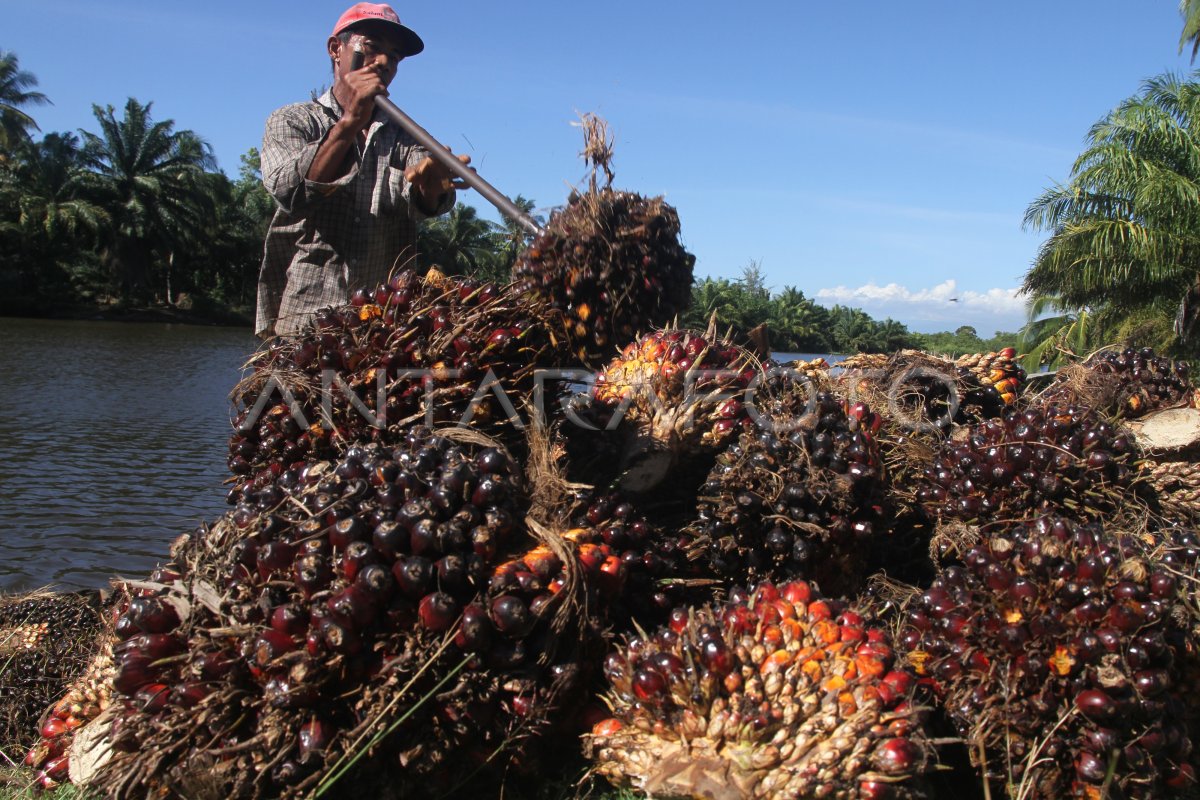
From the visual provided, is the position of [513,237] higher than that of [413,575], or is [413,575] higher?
[513,237]

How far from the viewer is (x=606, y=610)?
201 cm

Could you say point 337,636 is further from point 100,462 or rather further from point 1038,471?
point 100,462

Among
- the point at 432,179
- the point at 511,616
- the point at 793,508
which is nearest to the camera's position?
the point at 511,616

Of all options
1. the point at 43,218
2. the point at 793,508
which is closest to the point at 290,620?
the point at 793,508

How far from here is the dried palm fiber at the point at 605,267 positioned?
2.94m

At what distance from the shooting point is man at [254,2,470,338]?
3.46 metres

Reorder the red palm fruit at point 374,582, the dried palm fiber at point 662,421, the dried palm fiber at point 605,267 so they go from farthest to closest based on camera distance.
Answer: the dried palm fiber at point 605,267 < the dried palm fiber at point 662,421 < the red palm fruit at point 374,582

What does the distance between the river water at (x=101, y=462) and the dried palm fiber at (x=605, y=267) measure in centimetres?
119

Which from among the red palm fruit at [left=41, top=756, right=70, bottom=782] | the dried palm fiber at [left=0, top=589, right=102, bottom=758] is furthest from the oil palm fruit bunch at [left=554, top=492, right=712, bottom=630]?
the dried palm fiber at [left=0, top=589, right=102, bottom=758]

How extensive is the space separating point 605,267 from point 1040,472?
4.97 feet

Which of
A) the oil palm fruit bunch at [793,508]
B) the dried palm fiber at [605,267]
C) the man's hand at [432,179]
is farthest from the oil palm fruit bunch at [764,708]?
the man's hand at [432,179]

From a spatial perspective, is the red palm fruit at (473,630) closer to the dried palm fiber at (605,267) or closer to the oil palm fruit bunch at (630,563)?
the oil palm fruit bunch at (630,563)

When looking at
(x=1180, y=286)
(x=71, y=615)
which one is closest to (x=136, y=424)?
(x=71, y=615)

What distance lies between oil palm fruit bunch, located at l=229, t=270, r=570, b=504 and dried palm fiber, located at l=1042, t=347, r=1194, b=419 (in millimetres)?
2261
